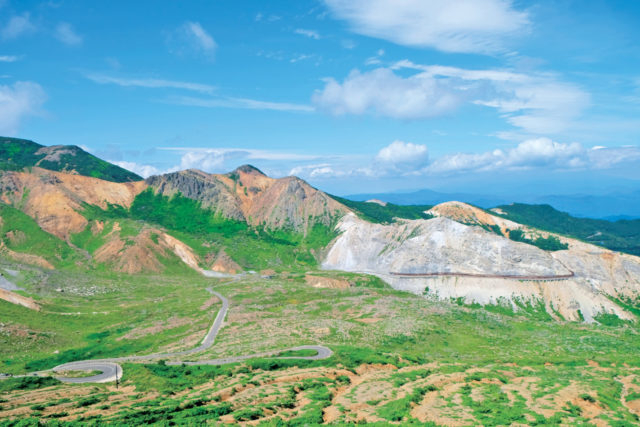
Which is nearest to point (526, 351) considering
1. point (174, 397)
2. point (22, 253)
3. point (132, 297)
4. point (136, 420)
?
point (174, 397)

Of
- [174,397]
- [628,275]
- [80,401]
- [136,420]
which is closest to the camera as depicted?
[136,420]

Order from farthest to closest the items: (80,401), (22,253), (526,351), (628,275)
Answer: (22,253) → (628,275) → (526,351) → (80,401)

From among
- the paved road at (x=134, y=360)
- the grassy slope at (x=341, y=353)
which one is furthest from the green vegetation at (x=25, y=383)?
the paved road at (x=134, y=360)

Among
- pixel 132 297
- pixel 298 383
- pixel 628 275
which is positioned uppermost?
pixel 628 275

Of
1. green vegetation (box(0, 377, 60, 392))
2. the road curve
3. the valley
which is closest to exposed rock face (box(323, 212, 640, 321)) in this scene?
the valley

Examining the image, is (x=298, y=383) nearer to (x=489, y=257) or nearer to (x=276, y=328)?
(x=276, y=328)

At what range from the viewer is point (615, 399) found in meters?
49.3

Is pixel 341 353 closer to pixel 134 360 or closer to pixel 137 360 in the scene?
pixel 137 360

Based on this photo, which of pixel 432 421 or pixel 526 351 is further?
pixel 526 351

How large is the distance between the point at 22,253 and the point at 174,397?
19188 centimetres

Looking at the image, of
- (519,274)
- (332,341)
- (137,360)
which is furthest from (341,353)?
(519,274)

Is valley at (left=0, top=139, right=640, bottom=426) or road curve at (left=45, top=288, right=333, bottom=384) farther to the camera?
road curve at (left=45, top=288, right=333, bottom=384)

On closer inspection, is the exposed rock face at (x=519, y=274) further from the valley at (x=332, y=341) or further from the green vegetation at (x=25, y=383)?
the green vegetation at (x=25, y=383)

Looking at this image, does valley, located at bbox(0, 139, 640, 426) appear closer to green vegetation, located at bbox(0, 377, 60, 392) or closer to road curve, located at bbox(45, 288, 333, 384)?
green vegetation, located at bbox(0, 377, 60, 392)
